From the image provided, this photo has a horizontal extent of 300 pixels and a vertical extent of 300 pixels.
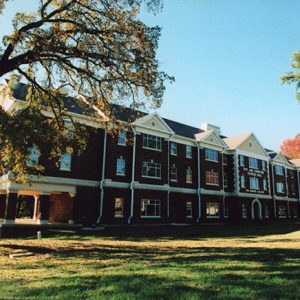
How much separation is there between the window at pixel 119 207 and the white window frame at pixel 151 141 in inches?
240

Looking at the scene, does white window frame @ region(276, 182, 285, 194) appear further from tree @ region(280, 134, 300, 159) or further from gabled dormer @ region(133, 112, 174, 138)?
gabled dormer @ region(133, 112, 174, 138)

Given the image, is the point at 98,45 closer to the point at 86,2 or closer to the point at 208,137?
the point at 86,2

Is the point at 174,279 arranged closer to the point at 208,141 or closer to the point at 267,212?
the point at 208,141

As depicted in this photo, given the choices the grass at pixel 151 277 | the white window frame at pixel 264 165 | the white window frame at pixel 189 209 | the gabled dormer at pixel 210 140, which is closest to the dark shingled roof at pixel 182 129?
the gabled dormer at pixel 210 140

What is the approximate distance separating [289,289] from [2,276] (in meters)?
7.05

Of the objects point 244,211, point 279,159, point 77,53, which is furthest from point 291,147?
point 77,53

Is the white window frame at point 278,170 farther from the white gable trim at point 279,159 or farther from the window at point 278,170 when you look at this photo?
the white gable trim at point 279,159

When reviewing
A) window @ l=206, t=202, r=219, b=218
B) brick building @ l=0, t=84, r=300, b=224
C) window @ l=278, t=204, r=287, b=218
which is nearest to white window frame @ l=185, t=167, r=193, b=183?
brick building @ l=0, t=84, r=300, b=224

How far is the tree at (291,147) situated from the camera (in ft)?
221

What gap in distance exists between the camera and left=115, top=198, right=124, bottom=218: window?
30859 millimetres

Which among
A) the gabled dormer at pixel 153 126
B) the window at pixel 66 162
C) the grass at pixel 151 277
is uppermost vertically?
the gabled dormer at pixel 153 126

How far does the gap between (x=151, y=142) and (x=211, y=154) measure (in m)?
10.2

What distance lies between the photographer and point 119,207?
3119cm

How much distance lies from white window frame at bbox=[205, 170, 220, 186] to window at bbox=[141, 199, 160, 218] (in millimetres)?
8727
